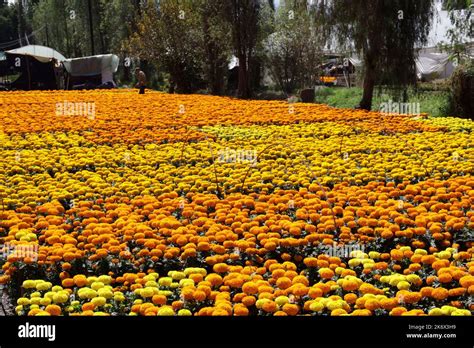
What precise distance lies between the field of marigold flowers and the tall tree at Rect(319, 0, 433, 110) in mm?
6633

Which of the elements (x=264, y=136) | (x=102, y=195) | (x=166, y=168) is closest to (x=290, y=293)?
(x=102, y=195)

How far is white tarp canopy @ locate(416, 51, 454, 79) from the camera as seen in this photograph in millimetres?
37459

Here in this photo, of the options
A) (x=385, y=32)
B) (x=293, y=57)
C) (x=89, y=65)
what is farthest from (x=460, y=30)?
(x=89, y=65)

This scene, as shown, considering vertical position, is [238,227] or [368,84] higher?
[368,84]

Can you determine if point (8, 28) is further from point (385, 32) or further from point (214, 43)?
point (385, 32)

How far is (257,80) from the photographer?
34.8 metres

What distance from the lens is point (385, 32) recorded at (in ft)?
54.7

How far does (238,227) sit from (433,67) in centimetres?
3579

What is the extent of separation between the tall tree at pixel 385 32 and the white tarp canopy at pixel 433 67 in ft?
67.6

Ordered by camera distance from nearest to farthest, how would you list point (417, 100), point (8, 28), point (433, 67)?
point (417, 100), point (433, 67), point (8, 28)

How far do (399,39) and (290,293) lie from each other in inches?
563

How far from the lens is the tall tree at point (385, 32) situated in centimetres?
1652

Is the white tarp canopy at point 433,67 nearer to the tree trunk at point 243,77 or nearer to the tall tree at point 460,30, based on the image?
the tree trunk at point 243,77
